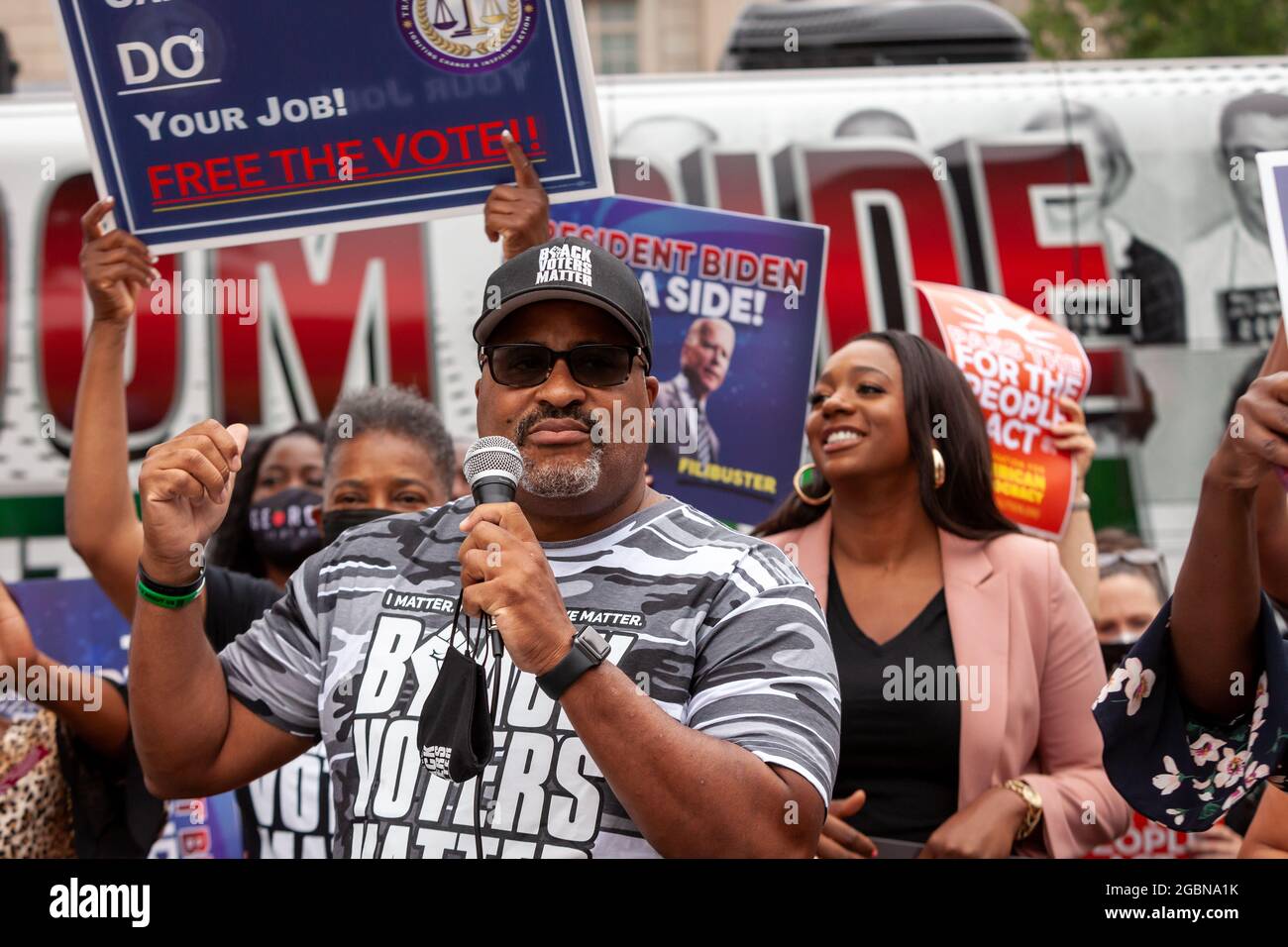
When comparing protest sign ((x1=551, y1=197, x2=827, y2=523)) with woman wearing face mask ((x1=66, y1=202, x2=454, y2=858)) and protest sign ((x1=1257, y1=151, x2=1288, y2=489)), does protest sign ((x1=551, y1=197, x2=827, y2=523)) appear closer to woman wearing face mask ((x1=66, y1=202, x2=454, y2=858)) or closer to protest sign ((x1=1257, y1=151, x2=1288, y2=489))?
woman wearing face mask ((x1=66, y1=202, x2=454, y2=858))

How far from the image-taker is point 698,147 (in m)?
4.96

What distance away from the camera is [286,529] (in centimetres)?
376

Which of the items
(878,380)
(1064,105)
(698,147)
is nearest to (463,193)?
(878,380)

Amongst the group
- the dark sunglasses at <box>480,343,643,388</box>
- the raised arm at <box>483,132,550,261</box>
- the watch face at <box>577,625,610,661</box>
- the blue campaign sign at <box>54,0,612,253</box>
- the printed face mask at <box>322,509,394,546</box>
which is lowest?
the watch face at <box>577,625,610,661</box>

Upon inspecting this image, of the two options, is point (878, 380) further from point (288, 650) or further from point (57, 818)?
point (57, 818)

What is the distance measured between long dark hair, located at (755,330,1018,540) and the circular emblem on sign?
1.13m

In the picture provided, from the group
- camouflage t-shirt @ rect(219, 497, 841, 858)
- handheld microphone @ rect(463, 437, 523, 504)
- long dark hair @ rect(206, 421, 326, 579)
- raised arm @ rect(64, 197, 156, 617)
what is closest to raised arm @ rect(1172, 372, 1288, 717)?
camouflage t-shirt @ rect(219, 497, 841, 858)

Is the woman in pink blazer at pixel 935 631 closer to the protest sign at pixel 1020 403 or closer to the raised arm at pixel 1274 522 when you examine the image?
the protest sign at pixel 1020 403

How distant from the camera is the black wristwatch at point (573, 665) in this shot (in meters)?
1.81

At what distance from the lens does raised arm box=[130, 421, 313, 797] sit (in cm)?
205

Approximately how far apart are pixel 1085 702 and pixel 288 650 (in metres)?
1.67

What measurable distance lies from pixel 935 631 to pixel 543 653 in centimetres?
145

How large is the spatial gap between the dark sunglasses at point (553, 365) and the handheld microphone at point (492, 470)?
150 mm
